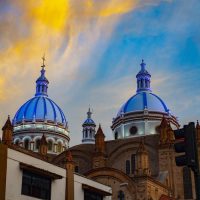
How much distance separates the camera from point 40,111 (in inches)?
3007

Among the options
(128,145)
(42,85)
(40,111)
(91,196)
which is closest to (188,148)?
(91,196)

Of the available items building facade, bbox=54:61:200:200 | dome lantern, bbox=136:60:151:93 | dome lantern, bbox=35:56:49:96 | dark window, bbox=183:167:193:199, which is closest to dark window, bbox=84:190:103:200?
building facade, bbox=54:61:200:200

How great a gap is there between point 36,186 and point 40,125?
5021 centimetres

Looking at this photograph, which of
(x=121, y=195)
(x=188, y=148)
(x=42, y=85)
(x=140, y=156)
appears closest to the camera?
(x=188, y=148)

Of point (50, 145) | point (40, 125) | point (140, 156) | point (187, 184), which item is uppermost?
point (40, 125)

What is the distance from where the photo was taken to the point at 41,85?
83.7 m

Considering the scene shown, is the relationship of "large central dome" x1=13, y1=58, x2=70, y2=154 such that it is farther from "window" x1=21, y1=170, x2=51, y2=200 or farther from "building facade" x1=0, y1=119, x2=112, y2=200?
"window" x1=21, y1=170, x2=51, y2=200

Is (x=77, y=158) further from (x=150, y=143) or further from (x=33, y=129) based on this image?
(x=33, y=129)

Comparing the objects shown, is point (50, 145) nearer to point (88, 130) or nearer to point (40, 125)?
point (40, 125)

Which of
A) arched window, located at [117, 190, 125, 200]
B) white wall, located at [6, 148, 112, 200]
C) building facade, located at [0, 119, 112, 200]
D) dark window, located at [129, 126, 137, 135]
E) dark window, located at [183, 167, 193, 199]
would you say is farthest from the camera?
dark window, located at [129, 126, 137, 135]

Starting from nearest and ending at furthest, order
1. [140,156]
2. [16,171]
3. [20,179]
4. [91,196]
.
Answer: [16,171]
[20,179]
[91,196]
[140,156]

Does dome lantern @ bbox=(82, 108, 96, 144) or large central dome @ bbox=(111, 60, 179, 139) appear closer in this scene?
large central dome @ bbox=(111, 60, 179, 139)

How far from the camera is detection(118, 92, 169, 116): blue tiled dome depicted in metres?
63.8

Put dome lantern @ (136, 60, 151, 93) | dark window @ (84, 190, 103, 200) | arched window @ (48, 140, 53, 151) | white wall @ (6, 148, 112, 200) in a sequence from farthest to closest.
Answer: arched window @ (48, 140, 53, 151)
dome lantern @ (136, 60, 151, 93)
dark window @ (84, 190, 103, 200)
white wall @ (6, 148, 112, 200)
